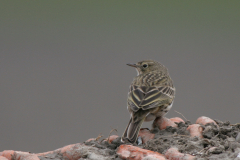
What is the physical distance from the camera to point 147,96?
5723 mm

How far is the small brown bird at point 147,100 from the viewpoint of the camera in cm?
519

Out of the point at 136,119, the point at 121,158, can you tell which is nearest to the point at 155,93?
the point at 136,119

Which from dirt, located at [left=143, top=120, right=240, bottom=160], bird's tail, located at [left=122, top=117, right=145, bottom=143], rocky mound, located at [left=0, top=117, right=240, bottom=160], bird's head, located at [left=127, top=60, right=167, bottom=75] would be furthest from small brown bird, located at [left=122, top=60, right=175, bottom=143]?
bird's head, located at [left=127, top=60, right=167, bottom=75]

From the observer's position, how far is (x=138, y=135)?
509 centimetres

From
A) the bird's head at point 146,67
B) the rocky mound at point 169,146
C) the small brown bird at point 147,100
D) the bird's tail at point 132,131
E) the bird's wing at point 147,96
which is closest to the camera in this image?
the rocky mound at point 169,146

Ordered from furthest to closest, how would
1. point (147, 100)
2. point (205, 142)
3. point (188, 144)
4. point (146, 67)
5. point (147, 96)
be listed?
1. point (146, 67)
2. point (147, 96)
3. point (147, 100)
4. point (205, 142)
5. point (188, 144)

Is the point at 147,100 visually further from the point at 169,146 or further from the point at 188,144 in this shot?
the point at 188,144

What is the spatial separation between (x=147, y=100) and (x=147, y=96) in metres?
0.17

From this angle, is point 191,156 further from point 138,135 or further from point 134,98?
point 134,98

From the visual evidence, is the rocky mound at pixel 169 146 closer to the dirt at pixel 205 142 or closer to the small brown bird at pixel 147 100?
the dirt at pixel 205 142

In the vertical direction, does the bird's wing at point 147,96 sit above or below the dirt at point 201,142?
above

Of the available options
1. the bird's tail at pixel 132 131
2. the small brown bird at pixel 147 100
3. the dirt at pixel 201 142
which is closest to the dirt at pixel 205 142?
the dirt at pixel 201 142

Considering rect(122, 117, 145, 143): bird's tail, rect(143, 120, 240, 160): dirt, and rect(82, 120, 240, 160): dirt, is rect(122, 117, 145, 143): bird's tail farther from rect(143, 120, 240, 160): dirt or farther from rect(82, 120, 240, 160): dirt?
rect(143, 120, 240, 160): dirt

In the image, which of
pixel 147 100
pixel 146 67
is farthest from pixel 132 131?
pixel 146 67
